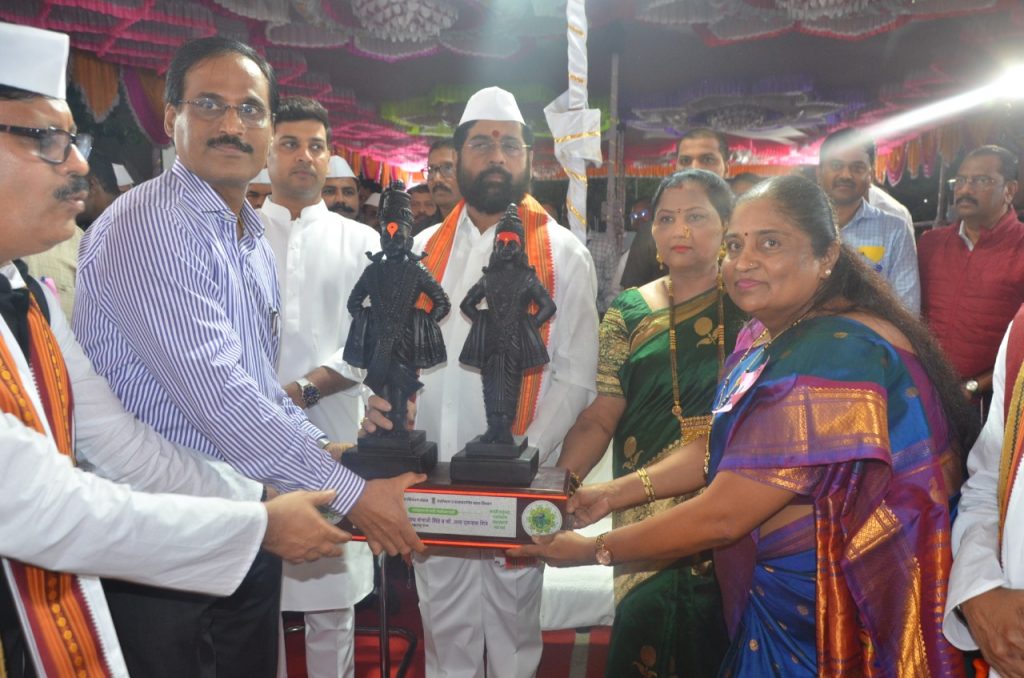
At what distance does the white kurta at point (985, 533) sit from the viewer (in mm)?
1373

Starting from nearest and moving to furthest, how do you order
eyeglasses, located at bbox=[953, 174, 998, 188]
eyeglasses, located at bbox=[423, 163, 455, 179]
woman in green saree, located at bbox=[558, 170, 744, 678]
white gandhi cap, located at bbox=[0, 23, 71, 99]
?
white gandhi cap, located at bbox=[0, 23, 71, 99] < woman in green saree, located at bbox=[558, 170, 744, 678] < eyeglasses, located at bbox=[423, 163, 455, 179] < eyeglasses, located at bbox=[953, 174, 998, 188]

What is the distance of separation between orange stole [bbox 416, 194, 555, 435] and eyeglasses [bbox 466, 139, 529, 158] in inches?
6.7

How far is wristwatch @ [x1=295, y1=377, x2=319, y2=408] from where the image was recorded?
99.5 inches

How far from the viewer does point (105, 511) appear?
4.00ft

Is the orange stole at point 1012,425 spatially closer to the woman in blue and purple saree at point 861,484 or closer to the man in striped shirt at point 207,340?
the woman in blue and purple saree at point 861,484

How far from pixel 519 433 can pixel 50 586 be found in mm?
1484

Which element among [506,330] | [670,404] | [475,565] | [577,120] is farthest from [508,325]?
[577,120]

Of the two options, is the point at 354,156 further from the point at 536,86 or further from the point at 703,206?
the point at 703,206

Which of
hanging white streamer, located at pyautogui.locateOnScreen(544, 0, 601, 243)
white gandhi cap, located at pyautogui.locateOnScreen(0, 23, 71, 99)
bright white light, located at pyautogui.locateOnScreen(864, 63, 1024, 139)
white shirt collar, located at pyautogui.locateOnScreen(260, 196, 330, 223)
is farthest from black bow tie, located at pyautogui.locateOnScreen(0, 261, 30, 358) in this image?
bright white light, located at pyautogui.locateOnScreen(864, 63, 1024, 139)

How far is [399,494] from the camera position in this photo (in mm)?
1769

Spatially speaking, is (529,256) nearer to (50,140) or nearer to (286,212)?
(286,212)

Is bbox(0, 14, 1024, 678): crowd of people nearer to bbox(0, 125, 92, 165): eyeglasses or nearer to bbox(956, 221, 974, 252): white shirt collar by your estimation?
bbox(0, 125, 92, 165): eyeglasses

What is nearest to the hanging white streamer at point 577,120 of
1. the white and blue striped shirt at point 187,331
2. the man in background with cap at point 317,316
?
the man in background with cap at point 317,316

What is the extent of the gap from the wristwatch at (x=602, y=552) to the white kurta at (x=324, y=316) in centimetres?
119
